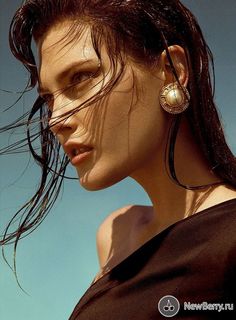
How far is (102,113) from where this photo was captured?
1.69m

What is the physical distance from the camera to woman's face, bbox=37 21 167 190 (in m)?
1.69

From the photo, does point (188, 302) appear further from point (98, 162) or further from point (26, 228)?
point (26, 228)

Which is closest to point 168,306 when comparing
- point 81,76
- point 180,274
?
point 180,274

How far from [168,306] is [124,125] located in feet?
1.77

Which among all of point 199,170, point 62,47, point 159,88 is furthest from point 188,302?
point 62,47

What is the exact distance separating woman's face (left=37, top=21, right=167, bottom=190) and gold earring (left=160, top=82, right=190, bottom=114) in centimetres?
2

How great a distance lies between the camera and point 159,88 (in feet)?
5.74

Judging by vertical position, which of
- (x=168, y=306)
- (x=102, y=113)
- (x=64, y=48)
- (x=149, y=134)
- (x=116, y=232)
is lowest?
(x=168, y=306)

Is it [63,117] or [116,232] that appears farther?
[116,232]

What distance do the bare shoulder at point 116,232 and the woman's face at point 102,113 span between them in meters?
0.46

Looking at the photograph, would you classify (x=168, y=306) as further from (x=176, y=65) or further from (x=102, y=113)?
(x=176, y=65)

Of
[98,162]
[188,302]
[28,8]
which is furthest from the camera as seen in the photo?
[28,8]

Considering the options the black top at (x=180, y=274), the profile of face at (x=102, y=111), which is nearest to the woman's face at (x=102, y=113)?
the profile of face at (x=102, y=111)

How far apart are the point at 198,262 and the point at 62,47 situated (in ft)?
2.50
